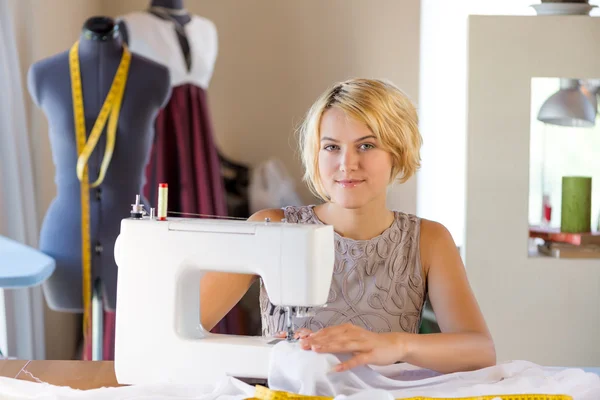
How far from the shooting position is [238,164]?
4254 millimetres

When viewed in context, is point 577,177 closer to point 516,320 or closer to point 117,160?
point 516,320

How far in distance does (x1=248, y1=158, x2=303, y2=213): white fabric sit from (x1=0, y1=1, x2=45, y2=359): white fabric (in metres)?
1.17

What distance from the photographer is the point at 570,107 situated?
105 inches

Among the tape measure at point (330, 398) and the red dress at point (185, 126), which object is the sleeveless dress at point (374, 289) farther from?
the red dress at point (185, 126)

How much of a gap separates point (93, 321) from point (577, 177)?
176cm

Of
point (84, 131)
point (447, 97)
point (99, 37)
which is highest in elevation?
point (99, 37)

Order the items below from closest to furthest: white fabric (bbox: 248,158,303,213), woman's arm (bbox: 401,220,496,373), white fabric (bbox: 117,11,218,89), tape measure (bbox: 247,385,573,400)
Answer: tape measure (bbox: 247,385,573,400), woman's arm (bbox: 401,220,496,373), white fabric (bbox: 117,11,218,89), white fabric (bbox: 248,158,303,213)

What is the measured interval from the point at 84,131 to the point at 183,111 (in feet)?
2.37

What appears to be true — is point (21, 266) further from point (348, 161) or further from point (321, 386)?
point (321, 386)

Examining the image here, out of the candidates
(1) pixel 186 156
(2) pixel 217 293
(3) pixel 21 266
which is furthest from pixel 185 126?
(2) pixel 217 293

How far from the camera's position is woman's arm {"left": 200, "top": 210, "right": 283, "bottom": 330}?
1716mm

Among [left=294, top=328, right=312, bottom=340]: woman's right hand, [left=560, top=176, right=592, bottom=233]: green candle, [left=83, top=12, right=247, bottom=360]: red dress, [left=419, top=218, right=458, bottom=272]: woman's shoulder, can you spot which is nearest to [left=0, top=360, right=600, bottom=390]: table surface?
[left=294, top=328, right=312, bottom=340]: woman's right hand

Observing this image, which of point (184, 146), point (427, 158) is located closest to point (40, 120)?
point (184, 146)

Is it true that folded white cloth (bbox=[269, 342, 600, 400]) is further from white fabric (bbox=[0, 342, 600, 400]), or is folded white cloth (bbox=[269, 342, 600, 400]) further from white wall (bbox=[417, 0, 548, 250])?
white wall (bbox=[417, 0, 548, 250])
